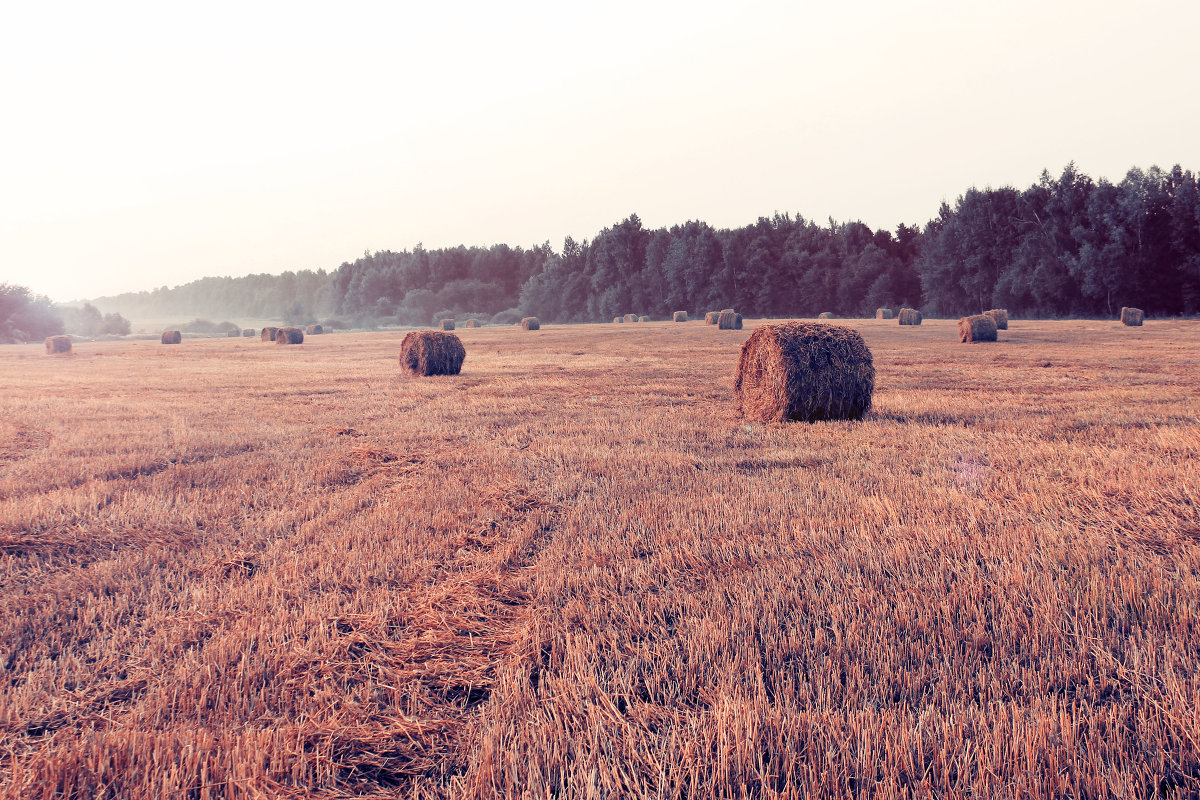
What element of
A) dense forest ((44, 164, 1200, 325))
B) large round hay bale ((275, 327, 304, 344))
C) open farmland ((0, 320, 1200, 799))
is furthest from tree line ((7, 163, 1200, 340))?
→ open farmland ((0, 320, 1200, 799))

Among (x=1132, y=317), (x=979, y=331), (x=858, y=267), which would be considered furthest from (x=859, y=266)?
(x=979, y=331)

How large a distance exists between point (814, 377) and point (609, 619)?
7447mm

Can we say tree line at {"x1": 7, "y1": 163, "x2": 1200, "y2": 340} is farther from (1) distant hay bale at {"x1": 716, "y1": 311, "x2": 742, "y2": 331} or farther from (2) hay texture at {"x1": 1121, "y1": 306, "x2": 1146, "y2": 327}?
(1) distant hay bale at {"x1": 716, "y1": 311, "x2": 742, "y2": 331}

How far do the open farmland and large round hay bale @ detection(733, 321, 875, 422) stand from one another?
1.89m

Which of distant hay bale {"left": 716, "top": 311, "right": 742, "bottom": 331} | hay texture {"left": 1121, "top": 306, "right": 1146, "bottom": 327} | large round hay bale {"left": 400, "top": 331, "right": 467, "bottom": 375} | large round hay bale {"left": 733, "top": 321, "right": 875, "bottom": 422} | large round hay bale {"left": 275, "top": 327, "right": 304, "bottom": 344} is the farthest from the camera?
distant hay bale {"left": 716, "top": 311, "right": 742, "bottom": 331}

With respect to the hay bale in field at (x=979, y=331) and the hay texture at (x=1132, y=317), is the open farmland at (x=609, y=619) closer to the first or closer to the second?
the hay bale in field at (x=979, y=331)

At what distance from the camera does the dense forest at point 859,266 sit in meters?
53.8

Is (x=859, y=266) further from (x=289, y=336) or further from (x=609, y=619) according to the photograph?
(x=609, y=619)

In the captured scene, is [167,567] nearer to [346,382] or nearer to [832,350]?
[832,350]

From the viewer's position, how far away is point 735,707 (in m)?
2.55

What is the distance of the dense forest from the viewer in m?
53.8

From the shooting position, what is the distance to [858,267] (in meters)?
77.4

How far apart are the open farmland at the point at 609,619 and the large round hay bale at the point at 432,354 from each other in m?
10.5

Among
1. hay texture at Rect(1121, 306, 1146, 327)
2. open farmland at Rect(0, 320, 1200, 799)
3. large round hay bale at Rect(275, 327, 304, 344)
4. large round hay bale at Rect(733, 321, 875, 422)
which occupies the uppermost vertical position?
large round hay bale at Rect(275, 327, 304, 344)
